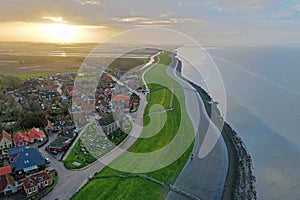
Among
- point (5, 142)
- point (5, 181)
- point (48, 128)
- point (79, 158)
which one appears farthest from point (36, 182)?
point (48, 128)

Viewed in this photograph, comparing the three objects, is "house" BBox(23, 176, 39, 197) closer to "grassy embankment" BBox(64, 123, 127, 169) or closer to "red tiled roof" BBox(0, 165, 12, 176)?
"red tiled roof" BBox(0, 165, 12, 176)

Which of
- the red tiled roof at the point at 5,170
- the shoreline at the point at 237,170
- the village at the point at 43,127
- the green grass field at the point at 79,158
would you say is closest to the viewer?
the village at the point at 43,127

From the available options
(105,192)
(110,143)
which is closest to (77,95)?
(110,143)

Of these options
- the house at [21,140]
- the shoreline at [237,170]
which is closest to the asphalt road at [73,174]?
the house at [21,140]

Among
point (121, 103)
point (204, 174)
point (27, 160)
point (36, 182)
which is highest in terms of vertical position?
point (121, 103)

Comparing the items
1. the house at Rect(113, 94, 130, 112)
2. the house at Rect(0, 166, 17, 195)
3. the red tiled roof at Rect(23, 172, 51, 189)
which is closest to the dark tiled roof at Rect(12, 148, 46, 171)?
the house at Rect(0, 166, 17, 195)

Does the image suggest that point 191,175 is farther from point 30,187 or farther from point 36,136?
point 36,136

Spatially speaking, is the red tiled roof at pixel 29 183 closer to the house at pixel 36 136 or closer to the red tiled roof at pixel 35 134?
the house at pixel 36 136

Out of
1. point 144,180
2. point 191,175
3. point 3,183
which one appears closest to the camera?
point 3,183
